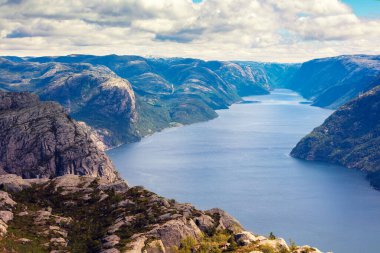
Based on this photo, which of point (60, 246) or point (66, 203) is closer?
point (60, 246)

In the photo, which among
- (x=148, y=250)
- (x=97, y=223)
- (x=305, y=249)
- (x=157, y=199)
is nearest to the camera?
(x=305, y=249)

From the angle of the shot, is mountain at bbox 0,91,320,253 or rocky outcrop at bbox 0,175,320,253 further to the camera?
rocky outcrop at bbox 0,175,320,253

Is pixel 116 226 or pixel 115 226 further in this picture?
pixel 115 226

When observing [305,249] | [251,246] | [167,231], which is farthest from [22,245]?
[305,249]

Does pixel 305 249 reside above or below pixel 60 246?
above

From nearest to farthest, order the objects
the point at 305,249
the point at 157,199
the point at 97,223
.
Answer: the point at 305,249
the point at 97,223
the point at 157,199

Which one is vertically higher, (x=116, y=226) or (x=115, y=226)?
(x=116, y=226)

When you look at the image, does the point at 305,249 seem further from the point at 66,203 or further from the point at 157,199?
the point at 66,203

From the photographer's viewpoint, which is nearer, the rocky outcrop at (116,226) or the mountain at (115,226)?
the mountain at (115,226)
